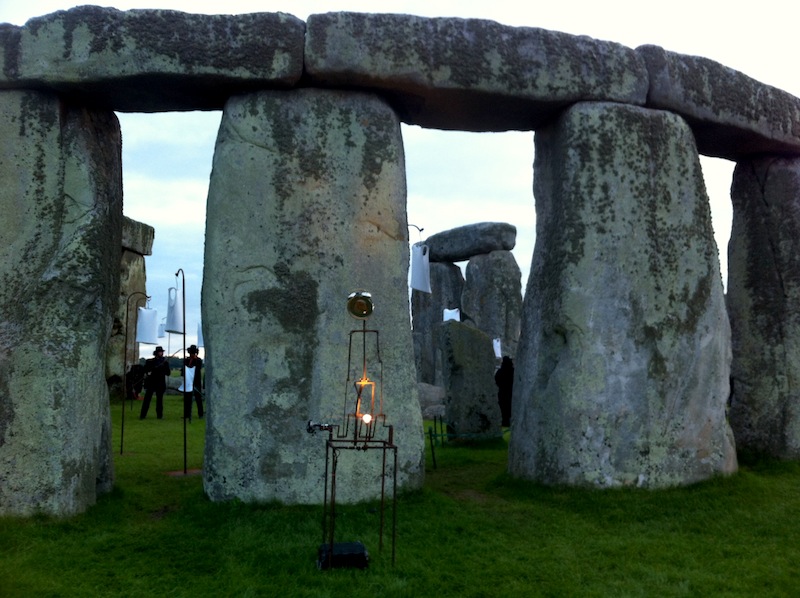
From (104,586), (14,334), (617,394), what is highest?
→ (14,334)

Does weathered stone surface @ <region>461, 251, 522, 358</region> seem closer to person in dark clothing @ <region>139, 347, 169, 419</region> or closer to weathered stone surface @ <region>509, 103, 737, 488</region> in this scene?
person in dark clothing @ <region>139, 347, 169, 419</region>

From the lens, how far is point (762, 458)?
22.4ft

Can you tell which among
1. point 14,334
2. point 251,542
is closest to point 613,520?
point 251,542

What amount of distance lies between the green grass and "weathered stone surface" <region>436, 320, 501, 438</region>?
288cm

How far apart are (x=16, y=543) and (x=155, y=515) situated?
3.36ft

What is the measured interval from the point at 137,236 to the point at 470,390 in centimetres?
795

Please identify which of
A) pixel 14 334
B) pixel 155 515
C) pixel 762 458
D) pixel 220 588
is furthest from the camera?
pixel 762 458

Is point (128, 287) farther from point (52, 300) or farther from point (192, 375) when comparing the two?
point (52, 300)

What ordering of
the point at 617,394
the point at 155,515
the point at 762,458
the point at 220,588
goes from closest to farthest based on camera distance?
the point at 220,588
the point at 155,515
the point at 617,394
the point at 762,458

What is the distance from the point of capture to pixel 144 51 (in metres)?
5.01

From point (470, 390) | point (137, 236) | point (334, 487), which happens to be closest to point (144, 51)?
point (334, 487)

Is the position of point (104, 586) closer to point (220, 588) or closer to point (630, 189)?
point (220, 588)

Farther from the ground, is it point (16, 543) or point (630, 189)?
point (630, 189)

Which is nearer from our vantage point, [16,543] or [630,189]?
[16,543]
